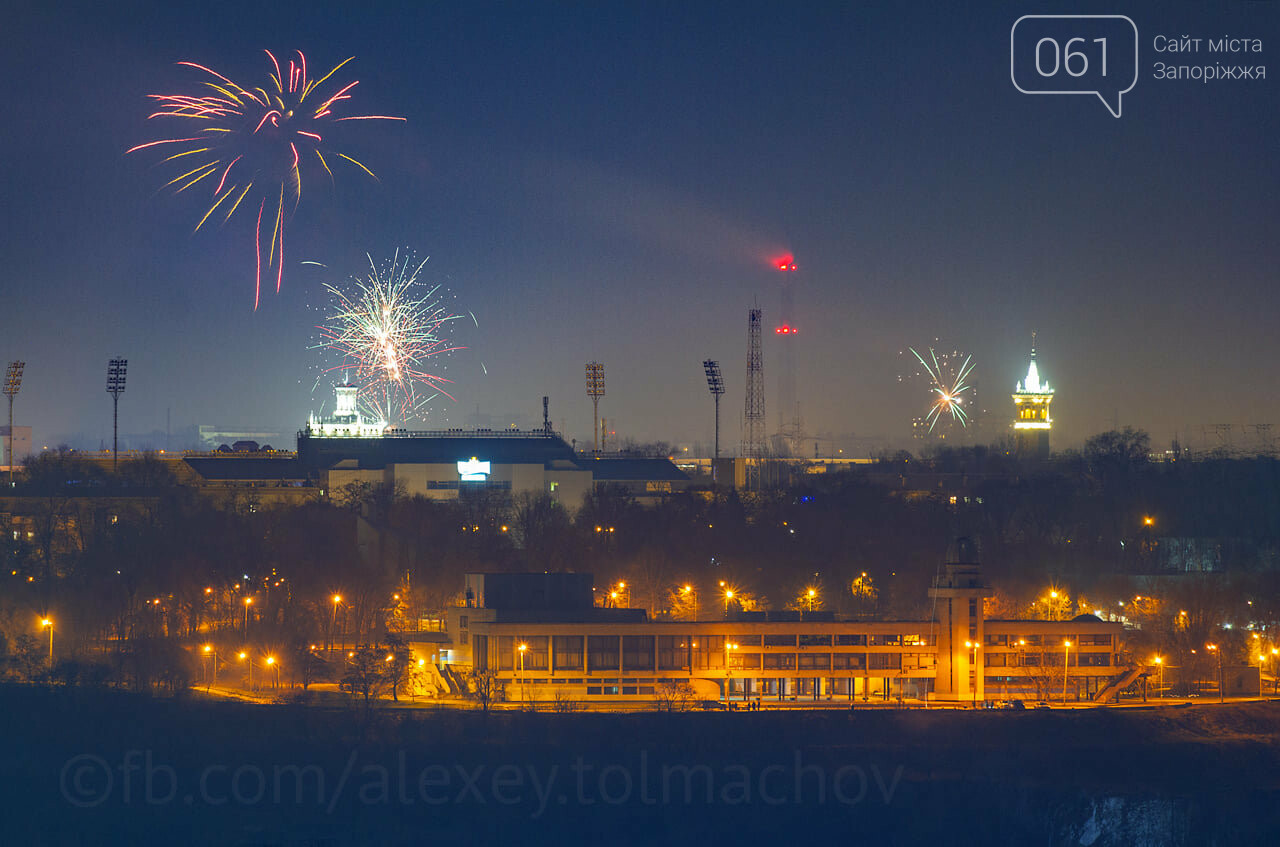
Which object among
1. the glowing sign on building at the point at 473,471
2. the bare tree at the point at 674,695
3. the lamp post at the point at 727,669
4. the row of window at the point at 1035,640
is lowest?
the bare tree at the point at 674,695

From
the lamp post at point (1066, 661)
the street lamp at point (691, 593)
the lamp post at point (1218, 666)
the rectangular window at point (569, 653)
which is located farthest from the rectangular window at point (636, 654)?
the lamp post at point (1218, 666)

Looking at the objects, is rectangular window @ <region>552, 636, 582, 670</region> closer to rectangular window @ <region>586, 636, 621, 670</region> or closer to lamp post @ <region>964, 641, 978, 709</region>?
rectangular window @ <region>586, 636, 621, 670</region>

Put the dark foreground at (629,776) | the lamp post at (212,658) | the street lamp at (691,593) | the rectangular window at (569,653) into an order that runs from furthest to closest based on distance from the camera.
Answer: the street lamp at (691,593), the lamp post at (212,658), the rectangular window at (569,653), the dark foreground at (629,776)

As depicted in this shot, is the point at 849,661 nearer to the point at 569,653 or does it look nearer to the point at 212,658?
the point at 569,653

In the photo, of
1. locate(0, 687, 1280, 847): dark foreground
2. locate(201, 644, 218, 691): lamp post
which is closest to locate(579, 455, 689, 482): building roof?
locate(201, 644, 218, 691): lamp post

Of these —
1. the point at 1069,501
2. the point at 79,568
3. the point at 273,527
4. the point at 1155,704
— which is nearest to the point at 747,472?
the point at 1069,501

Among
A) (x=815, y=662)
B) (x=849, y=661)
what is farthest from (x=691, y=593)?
(x=849, y=661)

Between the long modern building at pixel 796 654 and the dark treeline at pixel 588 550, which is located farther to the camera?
the dark treeline at pixel 588 550

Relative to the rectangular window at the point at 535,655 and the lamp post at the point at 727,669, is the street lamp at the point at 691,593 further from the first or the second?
the rectangular window at the point at 535,655
